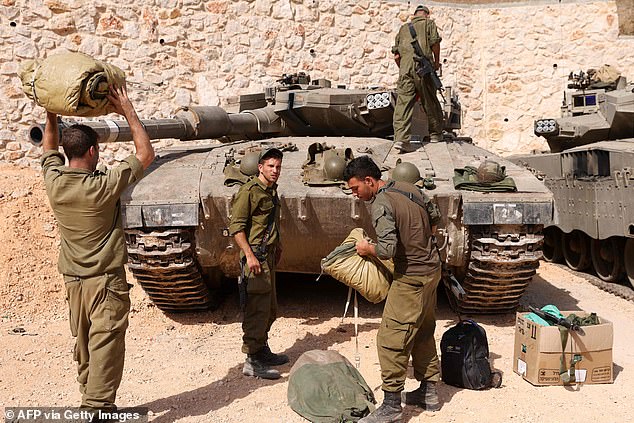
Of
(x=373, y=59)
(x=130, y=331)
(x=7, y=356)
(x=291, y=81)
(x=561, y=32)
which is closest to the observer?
(x=7, y=356)

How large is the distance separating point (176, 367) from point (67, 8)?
842cm

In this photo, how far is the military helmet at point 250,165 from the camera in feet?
21.1

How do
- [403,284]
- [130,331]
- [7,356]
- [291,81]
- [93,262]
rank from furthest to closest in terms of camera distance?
1. [291,81]
2. [130,331]
3. [7,356]
4. [403,284]
5. [93,262]

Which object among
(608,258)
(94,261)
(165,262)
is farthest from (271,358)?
(608,258)

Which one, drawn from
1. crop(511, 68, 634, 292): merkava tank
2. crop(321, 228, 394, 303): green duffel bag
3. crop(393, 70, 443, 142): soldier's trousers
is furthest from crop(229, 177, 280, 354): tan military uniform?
crop(511, 68, 634, 292): merkava tank

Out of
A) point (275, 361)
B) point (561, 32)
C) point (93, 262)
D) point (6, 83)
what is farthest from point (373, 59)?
point (93, 262)

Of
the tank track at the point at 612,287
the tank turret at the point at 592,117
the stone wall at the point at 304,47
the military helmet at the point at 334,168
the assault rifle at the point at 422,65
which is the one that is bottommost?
the tank track at the point at 612,287

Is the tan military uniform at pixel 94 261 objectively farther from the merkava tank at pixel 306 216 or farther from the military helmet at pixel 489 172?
the military helmet at pixel 489 172

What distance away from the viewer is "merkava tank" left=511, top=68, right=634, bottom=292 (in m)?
8.69

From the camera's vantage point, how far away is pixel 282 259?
6.93 meters

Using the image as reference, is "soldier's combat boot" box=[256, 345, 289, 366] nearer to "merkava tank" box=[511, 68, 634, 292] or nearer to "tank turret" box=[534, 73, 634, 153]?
"merkava tank" box=[511, 68, 634, 292]

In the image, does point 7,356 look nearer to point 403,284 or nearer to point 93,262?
point 93,262

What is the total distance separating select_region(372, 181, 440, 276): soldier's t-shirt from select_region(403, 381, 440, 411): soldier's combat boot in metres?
0.88

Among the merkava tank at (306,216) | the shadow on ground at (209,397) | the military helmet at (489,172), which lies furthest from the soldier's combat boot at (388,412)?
the military helmet at (489,172)
